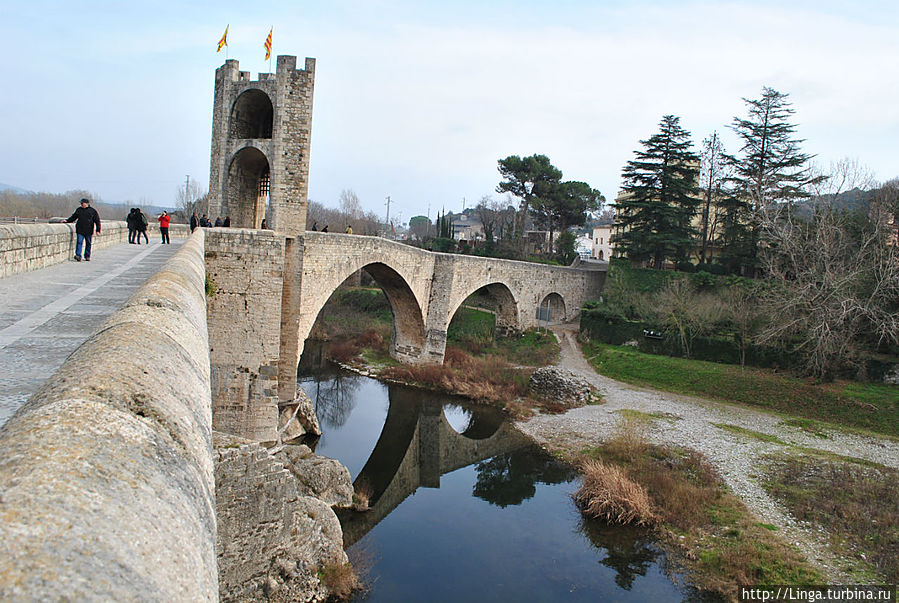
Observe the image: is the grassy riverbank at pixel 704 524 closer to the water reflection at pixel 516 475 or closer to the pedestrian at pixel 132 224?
the water reflection at pixel 516 475

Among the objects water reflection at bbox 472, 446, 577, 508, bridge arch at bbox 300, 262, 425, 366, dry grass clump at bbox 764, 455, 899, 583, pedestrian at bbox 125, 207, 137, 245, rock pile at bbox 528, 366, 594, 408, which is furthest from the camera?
bridge arch at bbox 300, 262, 425, 366

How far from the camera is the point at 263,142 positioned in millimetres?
12914

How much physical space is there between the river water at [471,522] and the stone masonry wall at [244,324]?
267cm

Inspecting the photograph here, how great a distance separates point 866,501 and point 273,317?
39.2ft

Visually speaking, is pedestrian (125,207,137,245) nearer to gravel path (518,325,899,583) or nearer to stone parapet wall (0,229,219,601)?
gravel path (518,325,899,583)

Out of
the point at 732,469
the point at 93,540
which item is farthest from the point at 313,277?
the point at 93,540

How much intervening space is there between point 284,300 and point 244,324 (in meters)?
2.13

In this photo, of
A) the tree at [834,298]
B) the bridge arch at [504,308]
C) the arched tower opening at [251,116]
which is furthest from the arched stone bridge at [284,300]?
the tree at [834,298]

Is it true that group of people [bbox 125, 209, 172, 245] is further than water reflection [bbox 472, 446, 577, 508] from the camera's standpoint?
No

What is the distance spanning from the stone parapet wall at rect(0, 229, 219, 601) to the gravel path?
447 inches

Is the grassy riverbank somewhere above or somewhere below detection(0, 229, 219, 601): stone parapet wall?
below

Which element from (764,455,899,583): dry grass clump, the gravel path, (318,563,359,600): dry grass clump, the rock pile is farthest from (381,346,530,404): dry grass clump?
(318,563,359,600): dry grass clump

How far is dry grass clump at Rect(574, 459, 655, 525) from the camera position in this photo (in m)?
11.0

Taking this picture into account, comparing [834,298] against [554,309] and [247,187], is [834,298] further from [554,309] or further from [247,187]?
[247,187]
